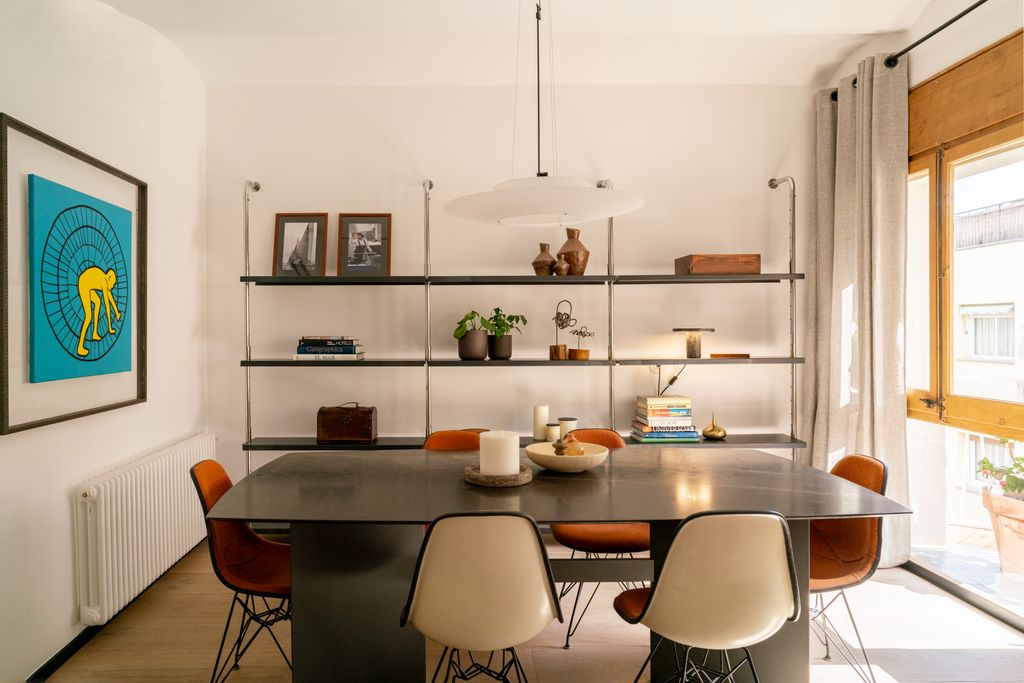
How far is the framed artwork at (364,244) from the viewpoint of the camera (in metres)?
3.75

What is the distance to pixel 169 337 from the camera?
11.1ft

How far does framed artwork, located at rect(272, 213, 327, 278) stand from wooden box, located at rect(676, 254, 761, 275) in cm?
228

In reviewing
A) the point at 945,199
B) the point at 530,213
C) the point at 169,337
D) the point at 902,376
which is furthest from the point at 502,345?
the point at 945,199

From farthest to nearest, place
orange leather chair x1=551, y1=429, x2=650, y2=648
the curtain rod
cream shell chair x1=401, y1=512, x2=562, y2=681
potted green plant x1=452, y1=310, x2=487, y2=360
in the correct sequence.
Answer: potted green plant x1=452, y1=310, x2=487, y2=360 < the curtain rod < orange leather chair x1=551, y1=429, x2=650, y2=648 < cream shell chair x1=401, y1=512, x2=562, y2=681

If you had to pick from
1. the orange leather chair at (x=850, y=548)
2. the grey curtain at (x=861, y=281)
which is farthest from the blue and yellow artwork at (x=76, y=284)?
the grey curtain at (x=861, y=281)

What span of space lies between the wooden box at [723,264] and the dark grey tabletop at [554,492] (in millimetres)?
1389

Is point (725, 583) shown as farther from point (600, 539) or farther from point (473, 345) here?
point (473, 345)

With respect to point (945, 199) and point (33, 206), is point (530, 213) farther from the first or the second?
point (945, 199)

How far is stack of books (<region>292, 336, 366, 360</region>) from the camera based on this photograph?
11.9 ft

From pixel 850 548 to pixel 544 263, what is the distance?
6.97 ft

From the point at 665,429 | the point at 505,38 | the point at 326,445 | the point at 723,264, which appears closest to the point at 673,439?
the point at 665,429

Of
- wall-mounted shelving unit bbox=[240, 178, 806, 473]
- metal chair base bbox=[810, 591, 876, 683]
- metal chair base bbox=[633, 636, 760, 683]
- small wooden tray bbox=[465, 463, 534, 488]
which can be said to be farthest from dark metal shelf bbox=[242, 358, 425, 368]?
metal chair base bbox=[810, 591, 876, 683]

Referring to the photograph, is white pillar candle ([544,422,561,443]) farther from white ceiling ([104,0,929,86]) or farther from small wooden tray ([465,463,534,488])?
white ceiling ([104,0,929,86])

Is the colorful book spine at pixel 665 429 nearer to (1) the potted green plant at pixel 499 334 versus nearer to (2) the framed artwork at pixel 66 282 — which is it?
(1) the potted green plant at pixel 499 334
